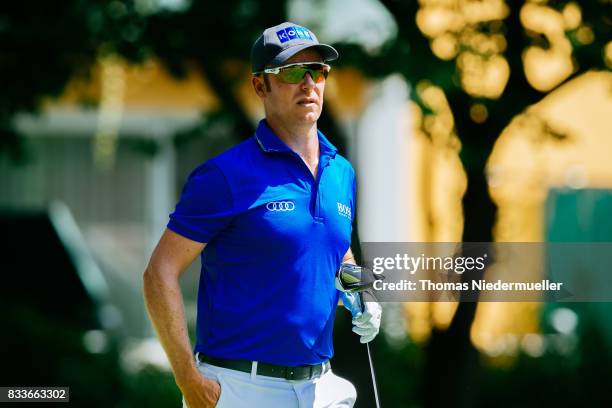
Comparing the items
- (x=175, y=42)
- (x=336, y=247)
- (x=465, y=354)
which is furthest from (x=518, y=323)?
(x=336, y=247)

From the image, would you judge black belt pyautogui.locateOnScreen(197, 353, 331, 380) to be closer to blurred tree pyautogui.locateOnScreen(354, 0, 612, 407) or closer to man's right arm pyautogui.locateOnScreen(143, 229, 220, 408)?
man's right arm pyautogui.locateOnScreen(143, 229, 220, 408)

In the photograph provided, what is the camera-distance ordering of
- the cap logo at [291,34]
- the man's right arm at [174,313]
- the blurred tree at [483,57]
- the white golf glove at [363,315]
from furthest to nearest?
the blurred tree at [483,57] < the white golf glove at [363,315] < the cap logo at [291,34] < the man's right arm at [174,313]

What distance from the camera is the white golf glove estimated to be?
3.61 metres

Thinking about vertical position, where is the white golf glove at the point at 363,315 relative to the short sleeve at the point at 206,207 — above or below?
below

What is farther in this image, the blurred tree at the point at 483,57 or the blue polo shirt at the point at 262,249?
the blurred tree at the point at 483,57

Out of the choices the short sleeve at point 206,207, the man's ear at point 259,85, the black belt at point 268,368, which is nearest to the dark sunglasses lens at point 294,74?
the man's ear at point 259,85

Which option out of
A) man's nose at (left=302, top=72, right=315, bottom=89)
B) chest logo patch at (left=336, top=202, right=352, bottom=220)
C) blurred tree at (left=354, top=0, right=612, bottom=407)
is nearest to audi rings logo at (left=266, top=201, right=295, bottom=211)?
chest logo patch at (left=336, top=202, right=352, bottom=220)

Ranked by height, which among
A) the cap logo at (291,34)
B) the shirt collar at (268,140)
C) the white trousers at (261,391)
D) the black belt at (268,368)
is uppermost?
the cap logo at (291,34)

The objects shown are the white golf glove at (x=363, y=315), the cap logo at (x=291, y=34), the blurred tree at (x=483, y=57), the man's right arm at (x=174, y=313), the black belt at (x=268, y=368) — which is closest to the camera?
the man's right arm at (x=174, y=313)

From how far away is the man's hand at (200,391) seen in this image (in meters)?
3.28

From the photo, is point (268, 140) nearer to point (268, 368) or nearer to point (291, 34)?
point (291, 34)

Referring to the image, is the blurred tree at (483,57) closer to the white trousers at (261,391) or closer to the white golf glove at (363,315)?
the white golf glove at (363,315)

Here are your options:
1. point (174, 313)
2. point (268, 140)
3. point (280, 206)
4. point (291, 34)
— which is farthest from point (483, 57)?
point (174, 313)

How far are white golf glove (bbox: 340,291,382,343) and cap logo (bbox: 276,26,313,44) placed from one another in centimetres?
83
